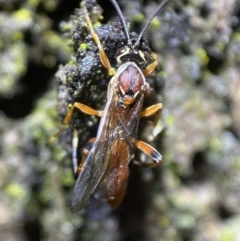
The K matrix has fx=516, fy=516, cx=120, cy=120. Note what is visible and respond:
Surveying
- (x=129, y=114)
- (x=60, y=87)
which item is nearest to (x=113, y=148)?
(x=129, y=114)

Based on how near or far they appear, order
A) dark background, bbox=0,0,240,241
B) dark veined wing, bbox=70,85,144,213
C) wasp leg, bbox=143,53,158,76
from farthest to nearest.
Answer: dark background, bbox=0,0,240,241
wasp leg, bbox=143,53,158,76
dark veined wing, bbox=70,85,144,213

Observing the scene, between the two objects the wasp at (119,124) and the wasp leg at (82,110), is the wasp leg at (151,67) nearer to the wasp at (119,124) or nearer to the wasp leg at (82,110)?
the wasp at (119,124)

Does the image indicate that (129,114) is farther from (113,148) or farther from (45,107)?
(45,107)

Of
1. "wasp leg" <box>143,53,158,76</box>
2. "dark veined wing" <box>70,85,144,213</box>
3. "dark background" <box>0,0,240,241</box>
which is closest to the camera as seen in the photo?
"dark veined wing" <box>70,85,144,213</box>

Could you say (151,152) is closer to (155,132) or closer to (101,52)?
(155,132)

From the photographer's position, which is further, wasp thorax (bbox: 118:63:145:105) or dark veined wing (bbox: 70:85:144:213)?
wasp thorax (bbox: 118:63:145:105)

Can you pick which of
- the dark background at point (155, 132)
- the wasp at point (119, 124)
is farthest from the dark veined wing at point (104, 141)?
the dark background at point (155, 132)

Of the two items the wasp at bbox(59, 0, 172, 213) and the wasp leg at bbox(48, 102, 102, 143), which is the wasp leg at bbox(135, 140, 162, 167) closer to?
the wasp at bbox(59, 0, 172, 213)

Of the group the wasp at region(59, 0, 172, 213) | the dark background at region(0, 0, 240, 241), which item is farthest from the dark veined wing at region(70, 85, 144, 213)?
the dark background at region(0, 0, 240, 241)
